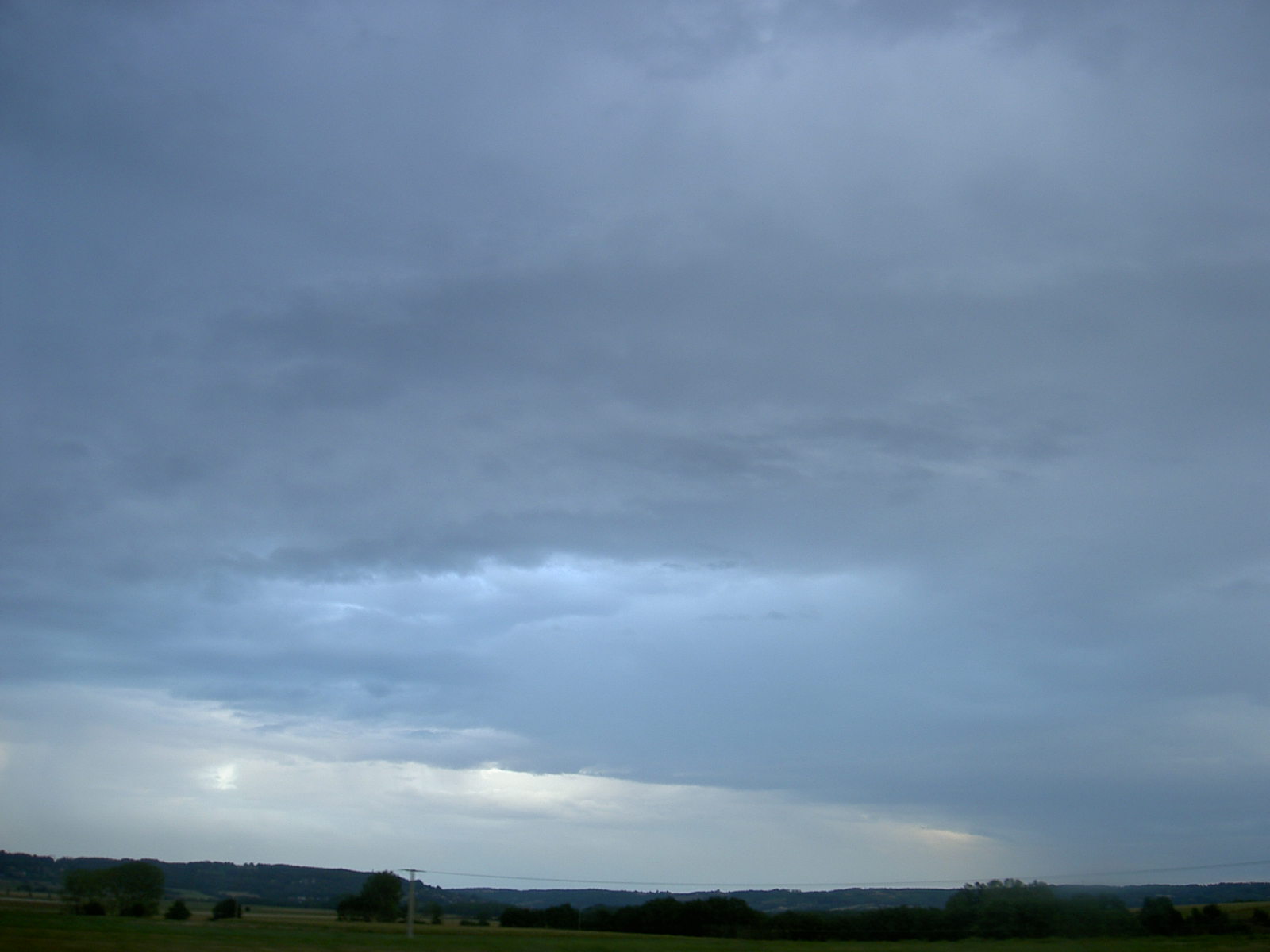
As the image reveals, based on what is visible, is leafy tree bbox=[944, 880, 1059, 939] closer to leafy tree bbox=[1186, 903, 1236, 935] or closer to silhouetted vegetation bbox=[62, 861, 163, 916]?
leafy tree bbox=[1186, 903, 1236, 935]

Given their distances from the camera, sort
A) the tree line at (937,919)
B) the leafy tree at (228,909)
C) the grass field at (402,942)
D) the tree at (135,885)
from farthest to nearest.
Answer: the tree at (135,885) < the leafy tree at (228,909) < the tree line at (937,919) < the grass field at (402,942)

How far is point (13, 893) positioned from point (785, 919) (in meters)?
60.4

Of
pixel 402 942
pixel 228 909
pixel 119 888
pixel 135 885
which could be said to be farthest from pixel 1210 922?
pixel 119 888

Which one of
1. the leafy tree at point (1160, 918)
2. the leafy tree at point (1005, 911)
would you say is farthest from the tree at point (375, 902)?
the leafy tree at point (1160, 918)

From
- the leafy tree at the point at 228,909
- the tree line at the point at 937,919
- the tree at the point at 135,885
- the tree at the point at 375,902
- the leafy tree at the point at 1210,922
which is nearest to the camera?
the leafy tree at the point at 1210,922

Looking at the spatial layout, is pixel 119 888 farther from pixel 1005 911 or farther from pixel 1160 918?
pixel 1160 918

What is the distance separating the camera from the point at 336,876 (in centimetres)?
9475

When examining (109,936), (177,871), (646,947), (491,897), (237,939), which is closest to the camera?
(109,936)

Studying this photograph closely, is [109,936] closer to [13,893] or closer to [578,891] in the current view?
[13,893]

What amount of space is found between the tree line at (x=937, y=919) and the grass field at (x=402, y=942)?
2253 mm

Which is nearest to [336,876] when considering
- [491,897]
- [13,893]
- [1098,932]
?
[491,897]

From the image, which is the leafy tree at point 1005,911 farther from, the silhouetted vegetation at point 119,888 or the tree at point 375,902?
the silhouetted vegetation at point 119,888

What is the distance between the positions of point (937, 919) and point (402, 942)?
35.9 m

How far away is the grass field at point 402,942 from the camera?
103ft
